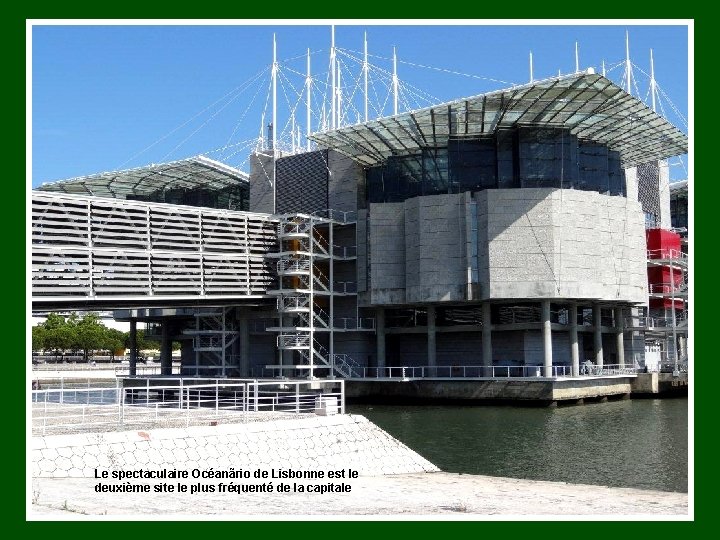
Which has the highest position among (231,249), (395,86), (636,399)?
(395,86)

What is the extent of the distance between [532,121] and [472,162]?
18.2 feet

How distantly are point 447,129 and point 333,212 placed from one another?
43.1 ft

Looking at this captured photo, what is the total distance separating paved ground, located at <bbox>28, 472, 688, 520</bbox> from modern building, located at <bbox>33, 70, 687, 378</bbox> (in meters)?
35.3

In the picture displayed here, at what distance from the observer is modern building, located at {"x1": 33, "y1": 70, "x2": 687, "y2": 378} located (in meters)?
59.1

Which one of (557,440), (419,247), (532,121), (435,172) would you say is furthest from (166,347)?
(557,440)

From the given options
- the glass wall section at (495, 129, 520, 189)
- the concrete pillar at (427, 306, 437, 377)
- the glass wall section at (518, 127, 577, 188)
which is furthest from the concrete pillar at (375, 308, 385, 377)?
the glass wall section at (518, 127, 577, 188)

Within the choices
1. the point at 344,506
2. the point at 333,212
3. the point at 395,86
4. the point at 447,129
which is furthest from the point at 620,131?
the point at 344,506

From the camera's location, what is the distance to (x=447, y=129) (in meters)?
66.2

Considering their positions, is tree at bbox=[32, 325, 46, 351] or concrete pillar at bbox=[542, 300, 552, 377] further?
tree at bbox=[32, 325, 46, 351]

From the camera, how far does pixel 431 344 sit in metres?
68.4

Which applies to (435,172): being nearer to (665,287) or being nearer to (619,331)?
(619,331)

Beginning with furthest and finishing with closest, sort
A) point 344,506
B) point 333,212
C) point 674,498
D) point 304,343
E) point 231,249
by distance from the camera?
point 333,212 < point 304,343 < point 231,249 < point 674,498 < point 344,506

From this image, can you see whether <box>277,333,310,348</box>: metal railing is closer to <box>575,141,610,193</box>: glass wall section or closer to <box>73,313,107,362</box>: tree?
<box>575,141,610,193</box>: glass wall section

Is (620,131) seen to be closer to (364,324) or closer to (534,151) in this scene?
(534,151)
